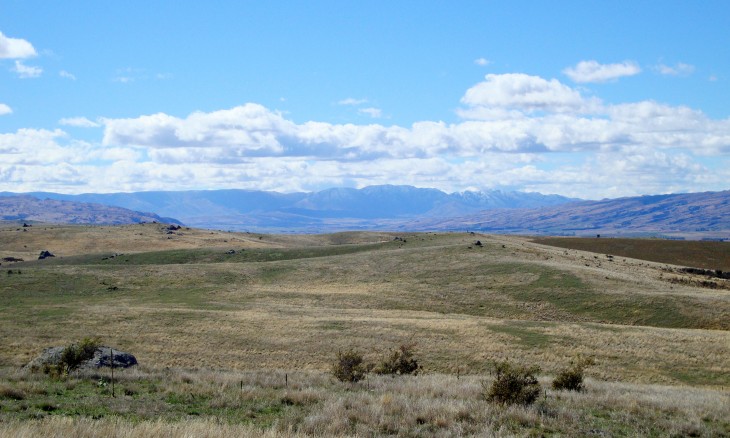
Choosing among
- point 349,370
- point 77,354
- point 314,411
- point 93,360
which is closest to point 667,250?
point 349,370

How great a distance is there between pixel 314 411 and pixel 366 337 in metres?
25.2

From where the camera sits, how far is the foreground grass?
38.3 ft

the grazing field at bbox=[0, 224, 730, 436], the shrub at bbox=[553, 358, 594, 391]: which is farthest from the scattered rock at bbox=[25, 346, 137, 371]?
the shrub at bbox=[553, 358, 594, 391]

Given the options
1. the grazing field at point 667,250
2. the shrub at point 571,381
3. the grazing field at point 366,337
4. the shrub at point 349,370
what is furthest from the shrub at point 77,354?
the grazing field at point 667,250

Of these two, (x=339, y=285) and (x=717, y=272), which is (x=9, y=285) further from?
(x=717, y=272)

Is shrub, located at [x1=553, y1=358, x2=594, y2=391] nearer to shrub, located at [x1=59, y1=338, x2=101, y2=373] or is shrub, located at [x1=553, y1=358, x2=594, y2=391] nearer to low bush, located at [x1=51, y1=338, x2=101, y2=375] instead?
low bush, located at [x1=51, y1=338, x2=101, y2=375]

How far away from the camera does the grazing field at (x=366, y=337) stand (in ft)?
45.8

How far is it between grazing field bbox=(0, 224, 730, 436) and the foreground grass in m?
0.07

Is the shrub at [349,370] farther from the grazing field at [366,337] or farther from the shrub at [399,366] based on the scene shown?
the shrub at [399,366]

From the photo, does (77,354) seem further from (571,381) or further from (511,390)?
(571,381)

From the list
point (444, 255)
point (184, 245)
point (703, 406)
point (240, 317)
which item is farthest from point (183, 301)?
point (184, 245)

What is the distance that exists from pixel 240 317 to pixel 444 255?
42.7 metres

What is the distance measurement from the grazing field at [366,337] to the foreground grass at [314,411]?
0.07 m

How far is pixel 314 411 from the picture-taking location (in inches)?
559
